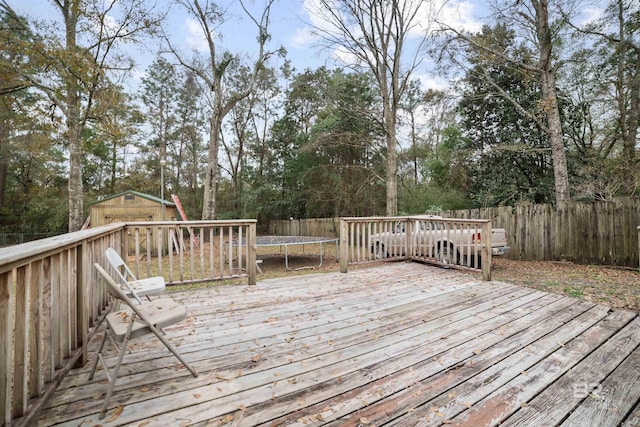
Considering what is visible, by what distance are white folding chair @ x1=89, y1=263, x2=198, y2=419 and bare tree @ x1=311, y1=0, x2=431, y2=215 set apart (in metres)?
8.70

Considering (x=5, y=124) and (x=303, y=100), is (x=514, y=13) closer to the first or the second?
(x=303, y=100)

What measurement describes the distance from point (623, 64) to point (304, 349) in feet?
39.8

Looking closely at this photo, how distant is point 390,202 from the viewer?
997cm

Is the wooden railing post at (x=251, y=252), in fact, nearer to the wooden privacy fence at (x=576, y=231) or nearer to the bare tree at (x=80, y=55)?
Answer: the wooden privacy fence at (x=576, y=231)

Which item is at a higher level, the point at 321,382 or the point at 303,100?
the point at 303,100

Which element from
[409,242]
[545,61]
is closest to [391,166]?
[409,242]

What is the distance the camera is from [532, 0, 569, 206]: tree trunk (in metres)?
7.59

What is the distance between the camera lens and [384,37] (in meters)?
9.83

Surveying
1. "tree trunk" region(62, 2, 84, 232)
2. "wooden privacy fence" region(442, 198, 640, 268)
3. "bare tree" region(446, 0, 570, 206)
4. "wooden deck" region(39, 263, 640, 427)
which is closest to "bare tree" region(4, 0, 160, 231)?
"tree trunk" region(62, 2, 84, 232)

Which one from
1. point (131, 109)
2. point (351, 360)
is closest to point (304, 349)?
point (351, 360)

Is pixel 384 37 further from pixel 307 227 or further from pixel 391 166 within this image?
pixel 307 227

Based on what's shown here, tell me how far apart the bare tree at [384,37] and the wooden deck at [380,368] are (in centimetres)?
725

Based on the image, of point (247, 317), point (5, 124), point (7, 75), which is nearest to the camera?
point (247, 317)

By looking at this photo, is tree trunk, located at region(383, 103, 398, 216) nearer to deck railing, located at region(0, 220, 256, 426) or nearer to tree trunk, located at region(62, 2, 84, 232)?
deck railing, located at region(0, 220, 256, 426)
